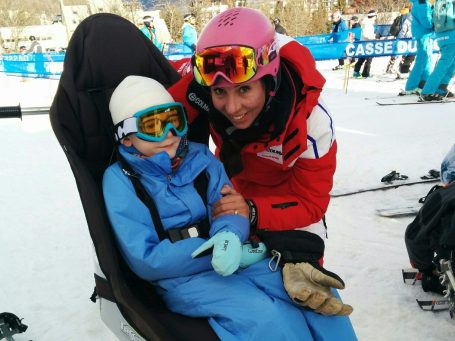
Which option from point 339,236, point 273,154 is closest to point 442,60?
point 339,236

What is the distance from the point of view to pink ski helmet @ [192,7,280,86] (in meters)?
1.61

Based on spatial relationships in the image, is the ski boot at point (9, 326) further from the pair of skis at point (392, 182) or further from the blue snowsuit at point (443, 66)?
the blue snowsuit at point (443, 66)

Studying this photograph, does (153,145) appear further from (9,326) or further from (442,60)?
(442,60)

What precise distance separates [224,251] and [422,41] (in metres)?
7.86

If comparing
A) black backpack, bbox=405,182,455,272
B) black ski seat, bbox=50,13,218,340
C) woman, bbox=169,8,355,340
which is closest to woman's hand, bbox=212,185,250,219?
woman, bbox=169,8,355,340

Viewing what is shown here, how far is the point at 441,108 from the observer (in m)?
6.93

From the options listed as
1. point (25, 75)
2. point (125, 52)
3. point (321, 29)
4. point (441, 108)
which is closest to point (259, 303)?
point (125, 52)

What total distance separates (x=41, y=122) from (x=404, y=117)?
6354mm

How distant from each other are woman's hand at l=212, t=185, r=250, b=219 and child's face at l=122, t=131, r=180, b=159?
304 mm

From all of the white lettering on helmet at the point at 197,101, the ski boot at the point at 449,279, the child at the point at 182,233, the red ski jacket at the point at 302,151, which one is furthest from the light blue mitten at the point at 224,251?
the ski boot at the point at 449,279

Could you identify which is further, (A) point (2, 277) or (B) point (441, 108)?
(B) point (441, 108)

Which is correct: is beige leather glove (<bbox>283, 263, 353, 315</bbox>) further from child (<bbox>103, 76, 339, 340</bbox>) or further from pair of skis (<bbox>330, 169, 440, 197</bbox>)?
pair of skis (<bbox>330, 169, 440, 197</bbox>)

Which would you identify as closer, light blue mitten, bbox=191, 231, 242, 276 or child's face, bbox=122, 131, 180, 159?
light blue mitten, bbox=191, 231, 242, 276

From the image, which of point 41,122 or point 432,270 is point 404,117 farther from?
point 41,122
